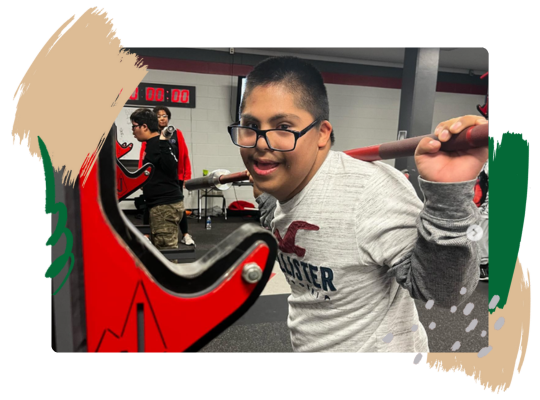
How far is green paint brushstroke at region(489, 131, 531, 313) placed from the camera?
48cm

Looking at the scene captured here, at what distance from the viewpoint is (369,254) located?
1.48 feet

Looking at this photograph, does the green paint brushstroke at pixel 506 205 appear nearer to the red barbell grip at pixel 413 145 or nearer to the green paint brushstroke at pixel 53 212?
the red barbell grip at pixel 413 145

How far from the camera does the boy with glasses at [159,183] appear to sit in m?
0.63

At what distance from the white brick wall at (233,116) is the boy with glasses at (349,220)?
4.9 inches

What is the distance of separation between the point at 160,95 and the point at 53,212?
0.40 m

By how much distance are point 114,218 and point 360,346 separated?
43 centimetres

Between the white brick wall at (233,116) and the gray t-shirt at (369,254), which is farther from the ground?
the white brick wall at (233,116)

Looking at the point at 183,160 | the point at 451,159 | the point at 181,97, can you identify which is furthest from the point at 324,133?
the point at 181,97

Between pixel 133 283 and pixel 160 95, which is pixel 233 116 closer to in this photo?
pixel 160 95

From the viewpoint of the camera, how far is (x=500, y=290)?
21.1 inches

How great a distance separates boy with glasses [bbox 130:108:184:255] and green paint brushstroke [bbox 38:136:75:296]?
28 centimetres

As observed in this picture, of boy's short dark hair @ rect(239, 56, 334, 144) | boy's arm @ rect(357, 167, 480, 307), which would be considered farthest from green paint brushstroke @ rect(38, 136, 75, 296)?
boy's arm @ rect(357, 167, 480, 307)

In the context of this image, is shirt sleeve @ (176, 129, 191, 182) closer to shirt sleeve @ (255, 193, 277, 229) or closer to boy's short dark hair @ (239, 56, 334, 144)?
shirt sleeve @ (255, 193, 277, 229)

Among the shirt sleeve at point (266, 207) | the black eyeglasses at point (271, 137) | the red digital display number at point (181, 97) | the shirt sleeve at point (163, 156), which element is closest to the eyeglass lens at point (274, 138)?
the black eyeglasses at point (271, 137)
